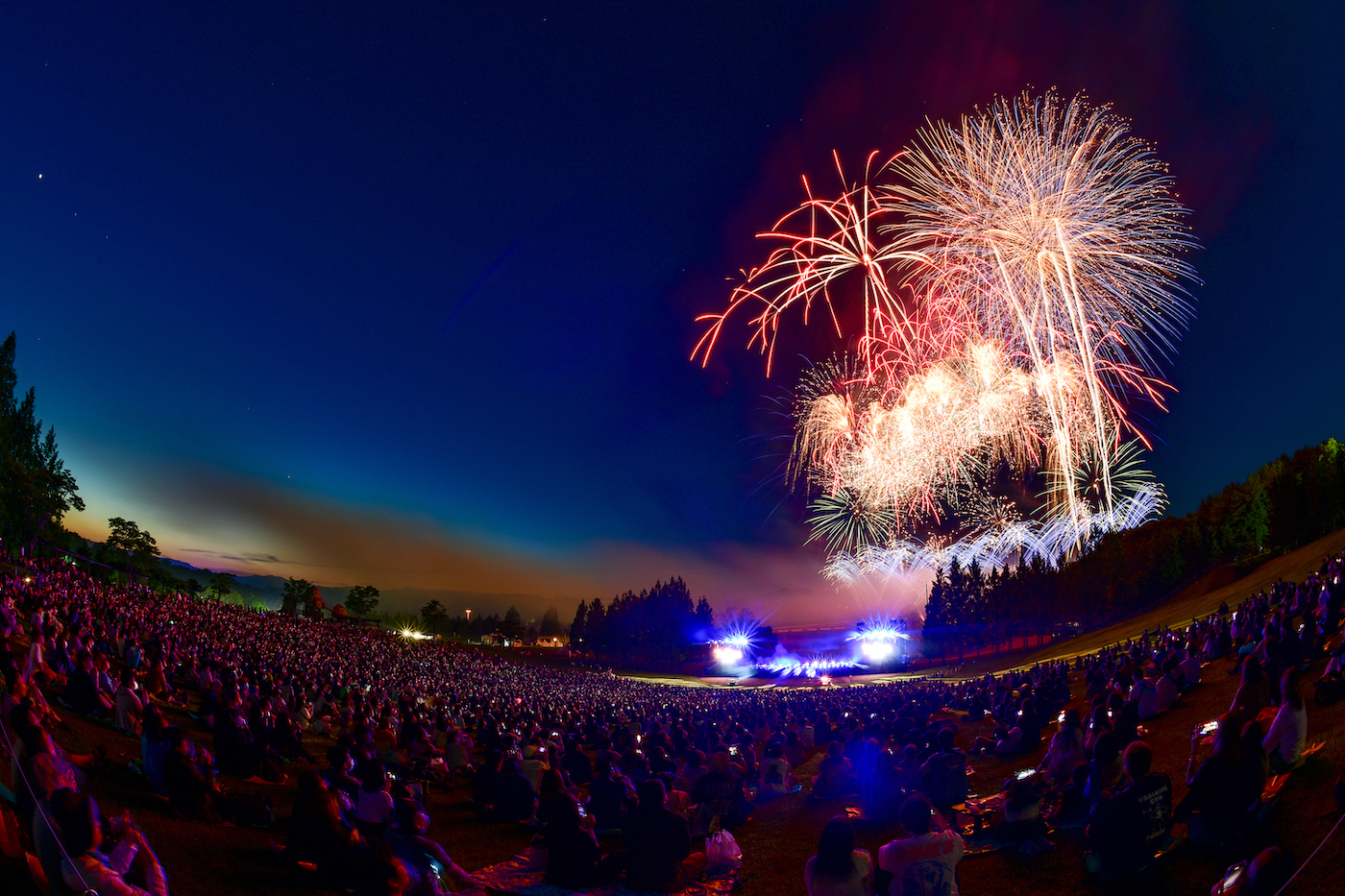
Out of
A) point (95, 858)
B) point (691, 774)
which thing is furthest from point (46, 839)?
point (691, 774)

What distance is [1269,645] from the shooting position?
10.3 m

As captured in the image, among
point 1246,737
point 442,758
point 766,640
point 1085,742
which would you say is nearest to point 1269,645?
point 1085,742

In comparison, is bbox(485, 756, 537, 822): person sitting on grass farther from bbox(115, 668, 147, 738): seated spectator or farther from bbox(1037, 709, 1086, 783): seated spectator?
bbox(1037, 709, 1086, 783): seated spectator

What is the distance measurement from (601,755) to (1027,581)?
8090 cm

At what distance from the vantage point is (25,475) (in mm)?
54125

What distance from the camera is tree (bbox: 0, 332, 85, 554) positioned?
52.4 m

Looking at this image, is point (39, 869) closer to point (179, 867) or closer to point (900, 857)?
point (179, 867)

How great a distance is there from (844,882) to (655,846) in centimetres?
293

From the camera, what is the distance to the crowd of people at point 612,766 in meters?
5.76

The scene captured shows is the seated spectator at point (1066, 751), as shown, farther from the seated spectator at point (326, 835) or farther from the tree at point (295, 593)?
the tree at point (295, 593)

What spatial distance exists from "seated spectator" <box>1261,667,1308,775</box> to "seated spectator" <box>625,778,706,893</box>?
6306 mm

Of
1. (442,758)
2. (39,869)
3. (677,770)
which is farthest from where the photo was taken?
(442,758)

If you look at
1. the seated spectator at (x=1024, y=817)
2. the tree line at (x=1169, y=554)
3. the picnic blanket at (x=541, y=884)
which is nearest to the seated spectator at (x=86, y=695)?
the picnic blanket at (x=541, y=884)

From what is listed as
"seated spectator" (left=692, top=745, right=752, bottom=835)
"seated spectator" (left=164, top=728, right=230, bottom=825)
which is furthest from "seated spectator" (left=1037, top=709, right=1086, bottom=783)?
"seated spectator" (left=164, top=728, right=230, bottom=825)
